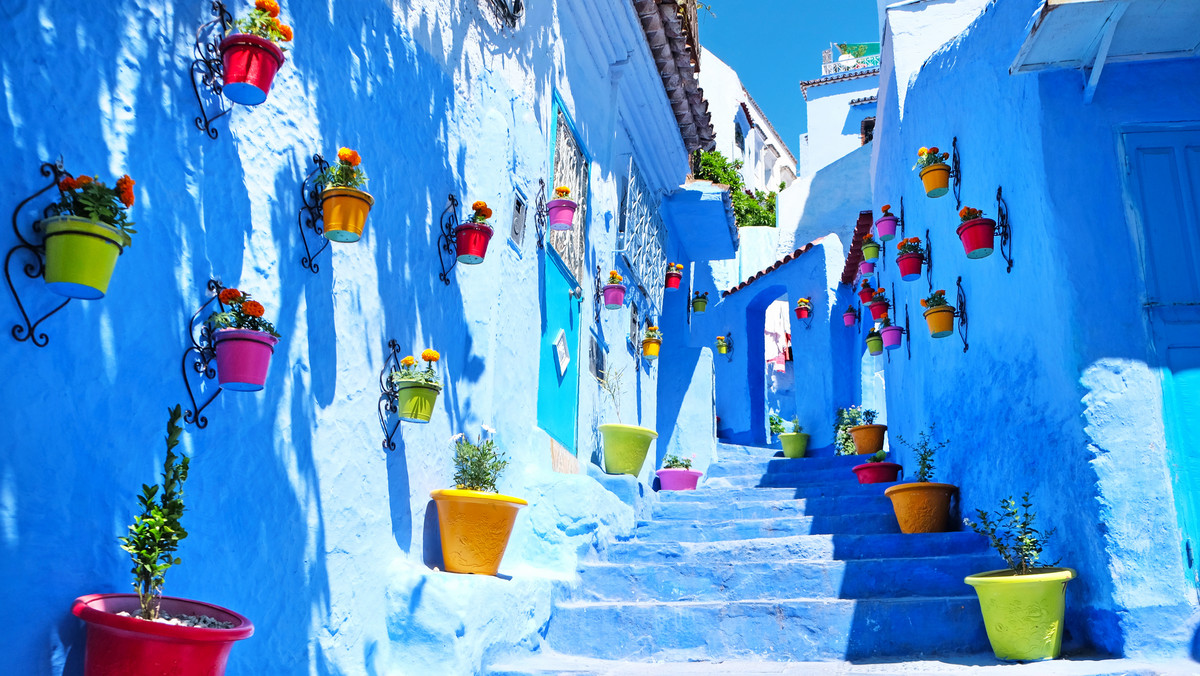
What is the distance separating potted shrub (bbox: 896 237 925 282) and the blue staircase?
82.8 inches

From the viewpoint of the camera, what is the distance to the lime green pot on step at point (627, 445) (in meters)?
8.91

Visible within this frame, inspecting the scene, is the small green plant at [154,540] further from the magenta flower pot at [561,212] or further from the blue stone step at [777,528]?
the blue stone step at [777,528]

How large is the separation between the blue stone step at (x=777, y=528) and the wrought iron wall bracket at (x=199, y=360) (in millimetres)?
4837

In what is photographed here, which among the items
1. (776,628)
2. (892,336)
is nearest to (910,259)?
(892,336)

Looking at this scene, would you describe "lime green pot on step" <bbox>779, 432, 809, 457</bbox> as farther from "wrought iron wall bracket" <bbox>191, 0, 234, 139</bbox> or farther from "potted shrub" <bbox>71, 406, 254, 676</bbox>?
"potted shrub" <bbox>71, 406, 254, 676</bbox>

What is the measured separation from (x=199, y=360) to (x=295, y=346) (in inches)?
26.0

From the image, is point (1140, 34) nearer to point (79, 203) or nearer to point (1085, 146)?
point (1085, 146)

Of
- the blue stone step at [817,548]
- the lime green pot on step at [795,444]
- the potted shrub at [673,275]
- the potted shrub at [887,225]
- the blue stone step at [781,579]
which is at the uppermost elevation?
the potted shrub at [673,275]

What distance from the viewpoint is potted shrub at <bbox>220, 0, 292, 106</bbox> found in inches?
141

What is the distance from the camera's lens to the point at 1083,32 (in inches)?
213

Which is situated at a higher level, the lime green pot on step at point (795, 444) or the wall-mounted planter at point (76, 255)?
the lime green pot on step at point (795, 444)

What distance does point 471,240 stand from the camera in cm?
569

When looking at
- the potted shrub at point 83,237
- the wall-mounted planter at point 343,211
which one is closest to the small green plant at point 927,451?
the wall-mounted planter at point 343,211

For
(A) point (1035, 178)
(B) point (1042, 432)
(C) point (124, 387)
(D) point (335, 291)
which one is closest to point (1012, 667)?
(B) point (1042, 432)
